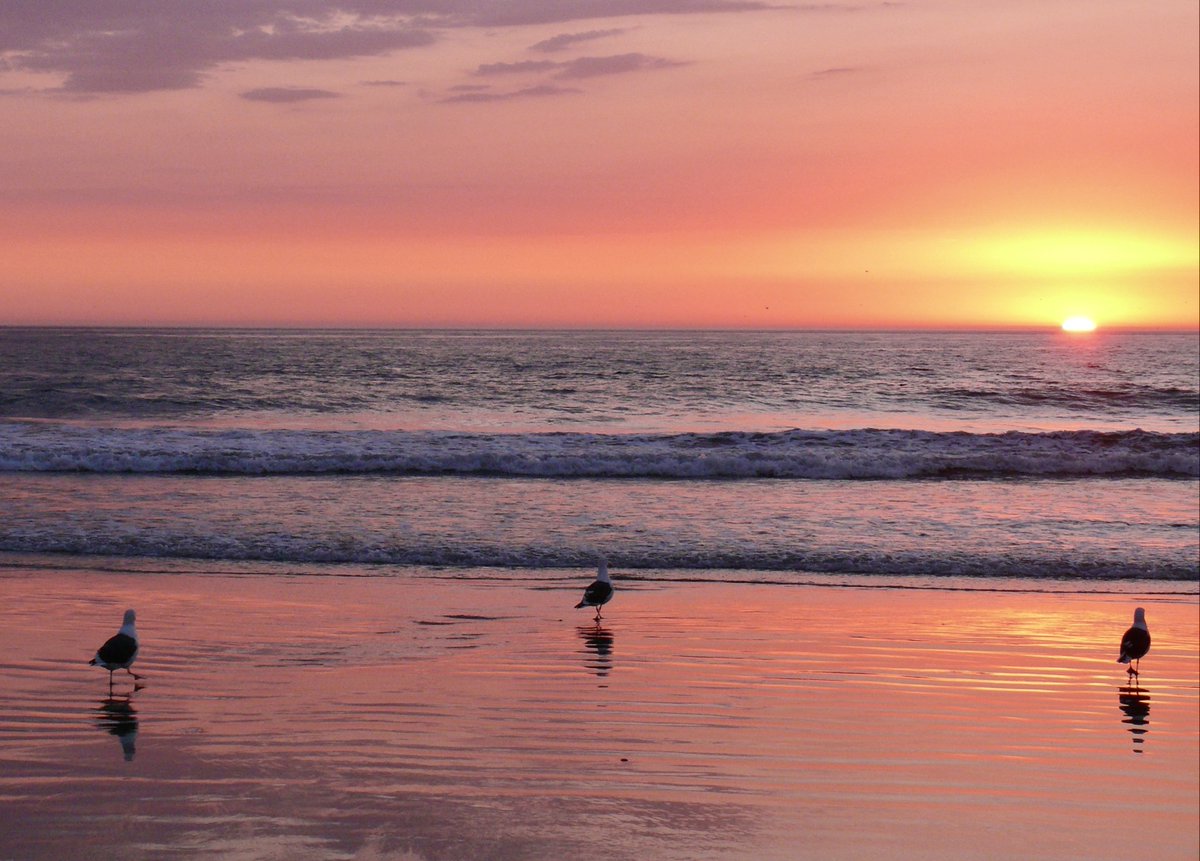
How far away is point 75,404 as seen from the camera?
115ft

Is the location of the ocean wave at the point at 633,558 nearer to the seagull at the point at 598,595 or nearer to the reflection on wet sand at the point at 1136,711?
the seagull at the point at 598,595

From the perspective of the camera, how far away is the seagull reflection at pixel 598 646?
8.27 metres

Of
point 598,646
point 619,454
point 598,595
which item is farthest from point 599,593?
point 619,454

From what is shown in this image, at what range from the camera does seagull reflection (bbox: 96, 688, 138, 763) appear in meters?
6.46

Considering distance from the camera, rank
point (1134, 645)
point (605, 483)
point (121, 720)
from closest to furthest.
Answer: point (121, 720), point (1134, 645), point (605, 483)

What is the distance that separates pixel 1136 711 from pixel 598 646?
399 cm

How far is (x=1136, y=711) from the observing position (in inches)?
289

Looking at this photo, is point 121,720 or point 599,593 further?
point 599,593

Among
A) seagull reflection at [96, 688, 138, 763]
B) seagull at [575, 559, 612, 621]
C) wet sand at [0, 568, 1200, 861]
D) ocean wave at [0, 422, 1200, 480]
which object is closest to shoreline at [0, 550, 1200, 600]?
wet sand at [0, 568, 1200, 861]

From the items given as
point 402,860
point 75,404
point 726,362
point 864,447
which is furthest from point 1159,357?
point 402,860

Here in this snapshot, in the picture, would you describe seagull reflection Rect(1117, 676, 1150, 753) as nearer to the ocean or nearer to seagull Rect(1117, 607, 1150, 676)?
seagull Rect(1117, 607, 1150, 676)

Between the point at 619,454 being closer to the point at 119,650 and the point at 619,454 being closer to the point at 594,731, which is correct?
the point at 119,650

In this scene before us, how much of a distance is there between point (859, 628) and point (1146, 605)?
3.44 metres

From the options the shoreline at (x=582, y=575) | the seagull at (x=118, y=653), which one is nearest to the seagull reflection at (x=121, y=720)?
the seagull at (x=118, y=653)
